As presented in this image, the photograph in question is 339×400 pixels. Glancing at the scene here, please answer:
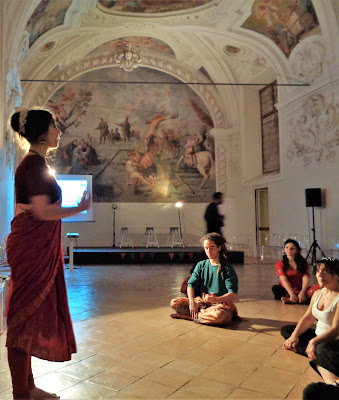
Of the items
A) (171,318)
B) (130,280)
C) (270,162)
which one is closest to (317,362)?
(171,318)

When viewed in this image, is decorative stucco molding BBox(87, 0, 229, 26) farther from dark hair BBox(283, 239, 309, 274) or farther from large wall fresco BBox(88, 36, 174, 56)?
dark hair BBox(283, 239, 309, 274)

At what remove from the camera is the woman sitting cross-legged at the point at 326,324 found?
2.62 m

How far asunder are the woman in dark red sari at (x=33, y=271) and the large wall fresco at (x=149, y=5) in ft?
40.1

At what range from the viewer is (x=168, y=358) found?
3.37 meters

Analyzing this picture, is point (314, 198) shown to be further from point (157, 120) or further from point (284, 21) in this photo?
point (157, 120)

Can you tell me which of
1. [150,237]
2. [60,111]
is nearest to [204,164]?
[150,237]

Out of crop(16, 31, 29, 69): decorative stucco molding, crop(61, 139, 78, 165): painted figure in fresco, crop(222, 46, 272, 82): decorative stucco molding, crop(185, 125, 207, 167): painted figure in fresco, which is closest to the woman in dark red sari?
crop(16, 31, 29, 69): decorative stucco molding

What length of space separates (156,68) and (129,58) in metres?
1.98

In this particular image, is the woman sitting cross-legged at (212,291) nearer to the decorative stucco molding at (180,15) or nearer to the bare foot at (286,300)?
the bare foot at (286,300)

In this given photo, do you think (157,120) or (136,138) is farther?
(157,120)

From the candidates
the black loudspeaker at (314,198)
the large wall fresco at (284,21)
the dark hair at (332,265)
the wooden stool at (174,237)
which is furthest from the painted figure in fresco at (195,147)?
the dark hair at (332,265)

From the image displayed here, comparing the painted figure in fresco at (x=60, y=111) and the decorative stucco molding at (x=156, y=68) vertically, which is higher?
the decorative stucco molding at (x=156, y=68)

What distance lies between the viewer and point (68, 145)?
17.1 metres

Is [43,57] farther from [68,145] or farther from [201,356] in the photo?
[201,356]
